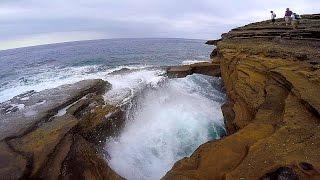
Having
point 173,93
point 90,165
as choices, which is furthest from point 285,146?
point 173,93

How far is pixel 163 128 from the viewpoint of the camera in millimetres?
12523

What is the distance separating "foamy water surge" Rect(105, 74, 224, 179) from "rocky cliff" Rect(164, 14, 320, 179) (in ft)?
4.59

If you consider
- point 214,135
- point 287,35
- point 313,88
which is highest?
point 287,35

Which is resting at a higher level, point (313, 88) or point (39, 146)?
point (313, 88)

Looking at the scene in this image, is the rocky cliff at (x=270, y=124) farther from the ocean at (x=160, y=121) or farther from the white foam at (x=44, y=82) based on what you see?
the white foam at (x=44, y=82)

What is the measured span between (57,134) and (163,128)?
15.3 feet

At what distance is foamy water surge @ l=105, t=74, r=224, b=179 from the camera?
10.4 m

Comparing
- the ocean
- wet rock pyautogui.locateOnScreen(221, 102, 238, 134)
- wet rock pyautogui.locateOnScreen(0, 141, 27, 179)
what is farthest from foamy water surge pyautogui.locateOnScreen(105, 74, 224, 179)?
wet rock pyautogui.locateOnScreen(0, 141, 27, 179)

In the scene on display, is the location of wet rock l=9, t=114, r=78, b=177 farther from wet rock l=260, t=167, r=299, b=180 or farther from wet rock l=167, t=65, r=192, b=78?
wet rock l=167, t=65, r=192, b=78

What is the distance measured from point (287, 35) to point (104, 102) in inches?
374

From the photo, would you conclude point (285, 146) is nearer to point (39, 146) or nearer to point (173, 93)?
point (39, 146)

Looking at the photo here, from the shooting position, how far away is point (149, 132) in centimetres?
1232

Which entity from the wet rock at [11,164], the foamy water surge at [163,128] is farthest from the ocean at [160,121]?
the wet rock at [11,164]

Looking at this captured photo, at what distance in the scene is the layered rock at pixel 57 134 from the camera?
25.4ft
